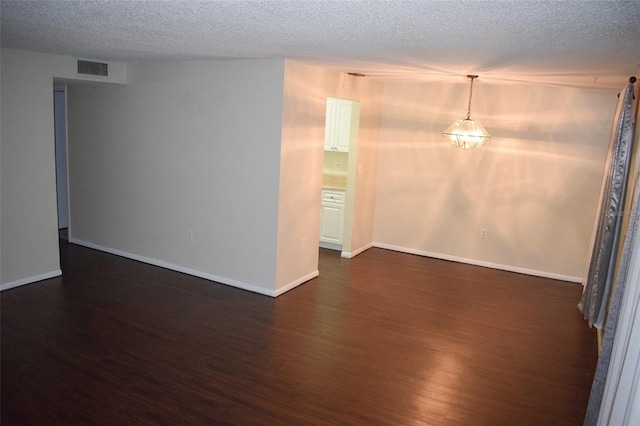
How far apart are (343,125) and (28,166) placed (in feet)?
12.8

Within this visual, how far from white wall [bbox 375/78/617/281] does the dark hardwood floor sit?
898 mm

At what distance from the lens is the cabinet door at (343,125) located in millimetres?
6762

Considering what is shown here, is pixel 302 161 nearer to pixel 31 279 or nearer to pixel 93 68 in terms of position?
pixel 93 68

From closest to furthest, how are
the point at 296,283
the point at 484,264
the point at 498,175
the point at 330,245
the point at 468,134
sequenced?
the point at 296,283 → the point at 468,134 → the point at 498,175 → the point at 484,264 → the point at 330,245

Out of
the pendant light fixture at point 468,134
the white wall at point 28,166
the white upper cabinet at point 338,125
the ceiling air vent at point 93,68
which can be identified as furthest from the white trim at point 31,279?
the pendant light fixture at point 468,134

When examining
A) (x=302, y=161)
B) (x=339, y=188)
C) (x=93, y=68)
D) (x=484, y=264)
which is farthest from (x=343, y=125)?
(x=93, y=68)

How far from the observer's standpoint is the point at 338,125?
686cm

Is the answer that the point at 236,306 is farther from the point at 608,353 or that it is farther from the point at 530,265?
the point at 530,265

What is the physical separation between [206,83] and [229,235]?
167cm

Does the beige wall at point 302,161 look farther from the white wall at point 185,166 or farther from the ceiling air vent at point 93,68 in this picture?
the ceiling air vent at point 93,68

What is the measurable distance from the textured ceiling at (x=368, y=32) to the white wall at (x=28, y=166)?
436 millimetres

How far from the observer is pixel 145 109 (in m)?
5.73

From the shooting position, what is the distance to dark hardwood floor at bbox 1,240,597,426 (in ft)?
10.2

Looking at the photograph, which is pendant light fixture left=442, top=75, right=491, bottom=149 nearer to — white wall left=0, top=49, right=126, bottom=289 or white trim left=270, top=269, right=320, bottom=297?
white trim left=270, top=269, right=320, bottom=297
